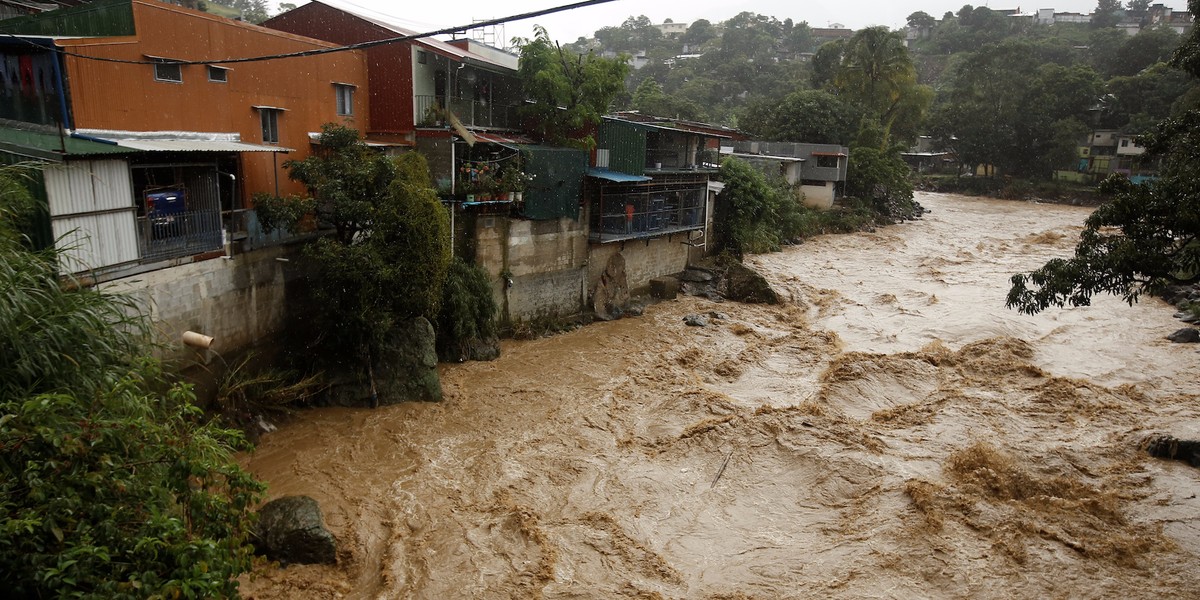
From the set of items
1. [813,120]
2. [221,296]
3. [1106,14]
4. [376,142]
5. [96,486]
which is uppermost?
[1106,14]

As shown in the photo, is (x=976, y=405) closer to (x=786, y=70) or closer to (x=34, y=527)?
(x=34, y=527)

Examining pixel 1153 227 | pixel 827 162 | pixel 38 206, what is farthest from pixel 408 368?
pixel 827 162

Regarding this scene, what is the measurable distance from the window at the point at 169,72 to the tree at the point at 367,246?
2769 mm

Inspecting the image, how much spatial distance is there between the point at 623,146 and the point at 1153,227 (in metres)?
14.8

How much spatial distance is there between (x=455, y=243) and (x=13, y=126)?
908 cm

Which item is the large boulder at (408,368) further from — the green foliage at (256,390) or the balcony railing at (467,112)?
the balcony railing at (467,112)

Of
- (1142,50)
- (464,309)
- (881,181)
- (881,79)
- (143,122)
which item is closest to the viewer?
(143,122)

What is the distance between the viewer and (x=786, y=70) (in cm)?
7994

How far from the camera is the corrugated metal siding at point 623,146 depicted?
885 inches

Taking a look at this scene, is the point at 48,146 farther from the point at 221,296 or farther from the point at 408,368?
the point at 408,368

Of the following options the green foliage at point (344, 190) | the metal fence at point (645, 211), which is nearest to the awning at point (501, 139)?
the metal fence at point (645, 211)

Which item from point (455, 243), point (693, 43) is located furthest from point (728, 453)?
point (693, 43)

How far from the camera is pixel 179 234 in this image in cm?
1329

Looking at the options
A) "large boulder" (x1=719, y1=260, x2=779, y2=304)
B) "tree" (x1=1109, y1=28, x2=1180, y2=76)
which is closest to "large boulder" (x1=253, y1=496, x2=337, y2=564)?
"large boulder" (x1=719, y1=260, x2=779, y2=304)
